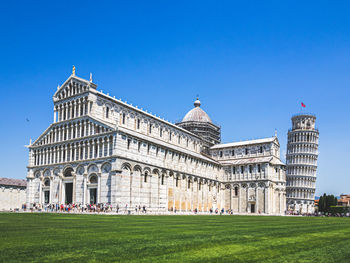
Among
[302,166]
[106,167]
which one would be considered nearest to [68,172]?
[106,167]

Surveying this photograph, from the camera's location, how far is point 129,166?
1885 inches

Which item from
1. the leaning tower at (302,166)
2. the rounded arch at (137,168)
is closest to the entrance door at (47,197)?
the rounded arch at (137,168)

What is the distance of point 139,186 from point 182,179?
1217cm

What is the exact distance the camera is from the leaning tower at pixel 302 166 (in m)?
99.6

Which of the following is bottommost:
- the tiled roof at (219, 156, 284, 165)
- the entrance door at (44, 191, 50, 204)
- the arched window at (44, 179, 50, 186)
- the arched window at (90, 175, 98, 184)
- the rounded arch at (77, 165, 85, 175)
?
the entrance door at (44, 191, 50, 204)

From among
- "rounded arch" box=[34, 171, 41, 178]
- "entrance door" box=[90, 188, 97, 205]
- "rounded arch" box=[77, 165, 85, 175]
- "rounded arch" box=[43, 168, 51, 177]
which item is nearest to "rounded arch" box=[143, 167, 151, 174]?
"entrance door" box=[90, 188, 97, 205]

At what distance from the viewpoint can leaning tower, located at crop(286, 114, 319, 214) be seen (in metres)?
99.6

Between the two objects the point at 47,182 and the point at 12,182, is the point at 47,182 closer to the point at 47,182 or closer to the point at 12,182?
the point at 47,182

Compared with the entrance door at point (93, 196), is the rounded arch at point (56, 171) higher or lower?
higher

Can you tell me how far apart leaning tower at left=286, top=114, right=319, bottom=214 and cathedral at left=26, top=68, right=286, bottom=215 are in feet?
93.6

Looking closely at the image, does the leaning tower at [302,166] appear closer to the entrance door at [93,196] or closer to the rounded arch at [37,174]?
the entrance door at [93,196]

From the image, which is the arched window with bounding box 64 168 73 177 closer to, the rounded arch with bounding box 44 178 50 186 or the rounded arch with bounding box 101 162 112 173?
the rounded arch with bounding box 44 178 50 186

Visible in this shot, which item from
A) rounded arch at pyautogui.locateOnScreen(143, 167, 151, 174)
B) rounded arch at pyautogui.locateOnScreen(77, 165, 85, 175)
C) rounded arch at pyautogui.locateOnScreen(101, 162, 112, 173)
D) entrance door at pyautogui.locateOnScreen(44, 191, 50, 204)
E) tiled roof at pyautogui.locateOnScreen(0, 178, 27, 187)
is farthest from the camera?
tiled roof at pyautogui.locateOnScreen(0, 178, 27, 187)

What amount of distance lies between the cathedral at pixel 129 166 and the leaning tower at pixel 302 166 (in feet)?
93.6
